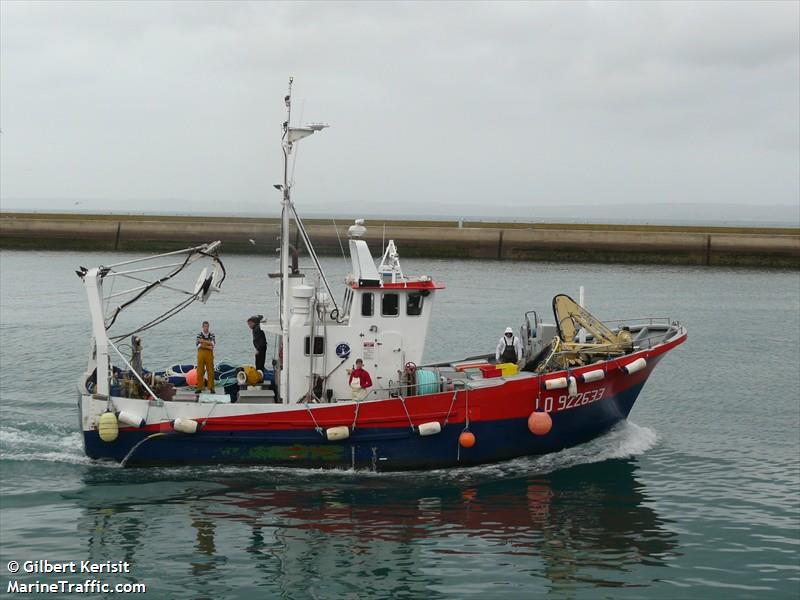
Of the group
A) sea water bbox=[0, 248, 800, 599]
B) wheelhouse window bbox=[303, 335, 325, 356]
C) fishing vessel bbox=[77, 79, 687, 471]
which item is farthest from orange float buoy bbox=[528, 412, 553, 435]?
wheelhouse window bbox=[303, 335, 325, 356]

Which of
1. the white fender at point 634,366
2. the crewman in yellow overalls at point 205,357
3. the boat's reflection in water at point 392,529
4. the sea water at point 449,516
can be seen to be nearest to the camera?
the sea water at point 449,516

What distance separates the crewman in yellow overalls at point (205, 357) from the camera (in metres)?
14.0

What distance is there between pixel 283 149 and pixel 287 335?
304 centimetres

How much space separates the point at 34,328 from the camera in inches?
1088

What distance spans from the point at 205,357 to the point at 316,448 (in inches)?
96.3

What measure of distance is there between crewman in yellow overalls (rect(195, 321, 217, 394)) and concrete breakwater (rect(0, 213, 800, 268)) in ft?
121

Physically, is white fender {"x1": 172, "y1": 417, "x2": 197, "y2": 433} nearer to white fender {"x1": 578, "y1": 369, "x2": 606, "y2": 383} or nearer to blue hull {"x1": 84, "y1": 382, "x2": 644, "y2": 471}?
blue hull {"x1": 84, "y1": 382, "x2": 644, "y2": 471}

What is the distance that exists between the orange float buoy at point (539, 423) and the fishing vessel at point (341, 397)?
0.06 feet

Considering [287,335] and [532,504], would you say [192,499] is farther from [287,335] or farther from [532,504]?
[532,504]

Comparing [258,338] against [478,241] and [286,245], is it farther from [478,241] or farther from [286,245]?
[478,241]

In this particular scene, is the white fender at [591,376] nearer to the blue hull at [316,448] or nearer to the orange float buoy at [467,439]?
the blue hull at [316,448]

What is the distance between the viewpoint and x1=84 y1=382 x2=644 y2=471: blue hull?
13.5 m

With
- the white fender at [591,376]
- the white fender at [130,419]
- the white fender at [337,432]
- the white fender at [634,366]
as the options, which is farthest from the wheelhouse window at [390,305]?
the white fender at [130,419]

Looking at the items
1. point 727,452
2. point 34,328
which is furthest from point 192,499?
point 34,328
